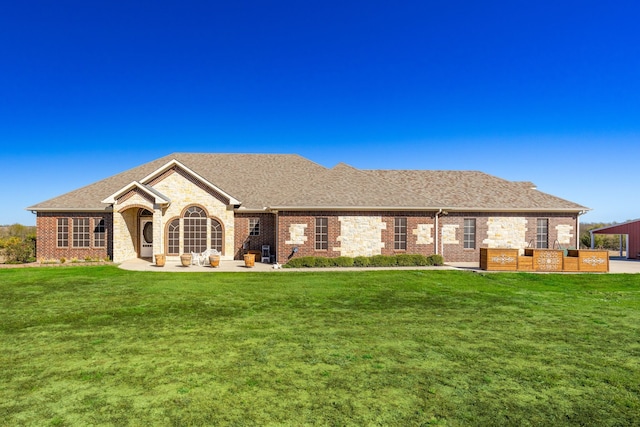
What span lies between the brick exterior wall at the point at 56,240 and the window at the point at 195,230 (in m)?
4.81

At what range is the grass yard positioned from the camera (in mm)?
4613

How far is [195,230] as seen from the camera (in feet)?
73.6

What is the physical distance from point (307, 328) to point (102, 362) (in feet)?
12.9

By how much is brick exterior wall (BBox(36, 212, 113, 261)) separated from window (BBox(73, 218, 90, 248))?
189 millimetres

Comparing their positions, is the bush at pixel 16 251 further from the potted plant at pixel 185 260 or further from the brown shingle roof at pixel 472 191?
the brown shingle roof at pixel 472 191

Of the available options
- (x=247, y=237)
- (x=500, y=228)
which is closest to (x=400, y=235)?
(x=500, y=228)

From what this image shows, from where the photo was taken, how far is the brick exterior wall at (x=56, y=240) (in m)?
22.5

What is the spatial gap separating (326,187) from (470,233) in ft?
31.0

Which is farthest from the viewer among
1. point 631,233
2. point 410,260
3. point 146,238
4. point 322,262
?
point 631,233

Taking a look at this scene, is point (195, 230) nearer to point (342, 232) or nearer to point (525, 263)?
point (342, 232)

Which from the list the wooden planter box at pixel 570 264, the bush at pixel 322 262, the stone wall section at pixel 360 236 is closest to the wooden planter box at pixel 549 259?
the wooden planter box at pixel 570 264

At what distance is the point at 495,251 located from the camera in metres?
18.4

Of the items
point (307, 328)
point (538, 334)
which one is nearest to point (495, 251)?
point (538, 334)

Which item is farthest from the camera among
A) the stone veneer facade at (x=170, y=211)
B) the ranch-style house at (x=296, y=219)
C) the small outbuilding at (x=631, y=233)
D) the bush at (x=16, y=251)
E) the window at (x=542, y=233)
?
the small outbuilding at (x=631, y=233)
